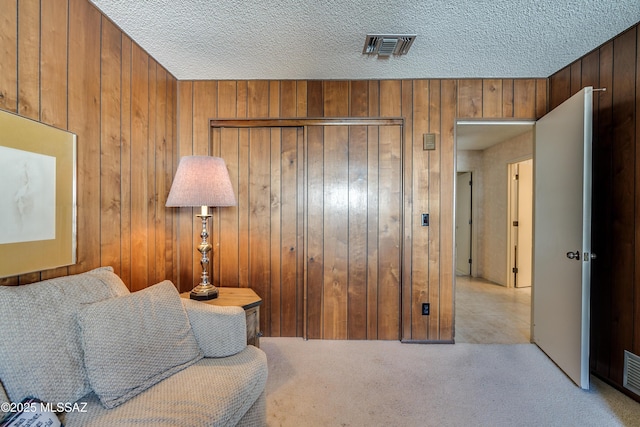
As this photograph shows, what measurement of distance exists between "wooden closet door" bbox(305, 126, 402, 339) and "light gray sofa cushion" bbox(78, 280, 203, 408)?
4.20ft

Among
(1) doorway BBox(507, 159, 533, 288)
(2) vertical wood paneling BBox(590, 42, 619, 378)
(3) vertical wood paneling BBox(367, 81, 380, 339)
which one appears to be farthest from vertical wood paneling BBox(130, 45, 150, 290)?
(1) doorway BBox(507, 159, 533, 288)

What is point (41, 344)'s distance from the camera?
1.00 m

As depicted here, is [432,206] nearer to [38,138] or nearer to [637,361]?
[637,361]

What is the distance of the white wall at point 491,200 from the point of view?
4.22 m

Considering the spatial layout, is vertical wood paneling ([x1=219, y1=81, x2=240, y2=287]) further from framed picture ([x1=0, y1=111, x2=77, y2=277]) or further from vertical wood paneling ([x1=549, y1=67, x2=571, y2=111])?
vertical wood paneling ([x1=549, y1=67, x2=571, y2=111])

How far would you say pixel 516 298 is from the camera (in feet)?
12.1

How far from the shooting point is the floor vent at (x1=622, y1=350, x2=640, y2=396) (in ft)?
5.48

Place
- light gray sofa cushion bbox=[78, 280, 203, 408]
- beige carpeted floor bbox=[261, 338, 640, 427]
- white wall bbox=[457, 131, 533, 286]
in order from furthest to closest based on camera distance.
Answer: white wall bbox=[457, 131, 533, 286]
beige carpeted floor bbox=[261, 338, 640, 427]
light gray sofa cushion bbox=[78, 280, 203, 408]

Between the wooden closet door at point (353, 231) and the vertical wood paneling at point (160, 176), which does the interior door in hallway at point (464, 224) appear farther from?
the vertical wood paneling at point (160, 176)

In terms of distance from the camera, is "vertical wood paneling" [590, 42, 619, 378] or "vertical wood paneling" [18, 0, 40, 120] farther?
"vertical wood paneling" [590, 42, 619, 378]

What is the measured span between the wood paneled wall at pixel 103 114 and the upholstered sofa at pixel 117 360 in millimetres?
322

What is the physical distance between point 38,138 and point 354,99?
203cm

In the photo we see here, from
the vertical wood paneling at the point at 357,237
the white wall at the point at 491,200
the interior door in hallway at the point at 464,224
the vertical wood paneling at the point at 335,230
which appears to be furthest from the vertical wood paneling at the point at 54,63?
the interior door in hallway at the point at 464,224

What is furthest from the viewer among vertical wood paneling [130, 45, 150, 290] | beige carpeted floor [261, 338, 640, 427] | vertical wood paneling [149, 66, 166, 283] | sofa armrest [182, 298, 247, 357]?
vertical wood paneling [149, 66, 166, 283]
